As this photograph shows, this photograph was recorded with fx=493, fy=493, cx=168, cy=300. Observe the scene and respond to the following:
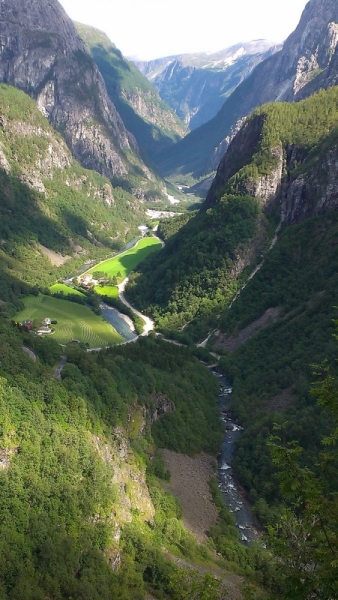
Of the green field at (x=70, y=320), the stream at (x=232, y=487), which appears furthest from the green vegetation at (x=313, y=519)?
the green field at (x=70, y=320)

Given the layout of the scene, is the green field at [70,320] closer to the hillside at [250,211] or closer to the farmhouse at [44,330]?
the farmhouse at [44,330]

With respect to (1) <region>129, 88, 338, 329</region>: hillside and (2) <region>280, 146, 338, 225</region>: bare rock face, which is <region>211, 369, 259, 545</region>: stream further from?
(2) <region>280, 146, 338, 225</region>: bare rock face

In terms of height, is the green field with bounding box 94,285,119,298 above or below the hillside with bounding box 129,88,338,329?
below

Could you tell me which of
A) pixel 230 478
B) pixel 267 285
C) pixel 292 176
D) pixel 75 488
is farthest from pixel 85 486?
pixel 292 176

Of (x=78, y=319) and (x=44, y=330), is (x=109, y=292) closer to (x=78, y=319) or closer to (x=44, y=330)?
(x=78, y=319)

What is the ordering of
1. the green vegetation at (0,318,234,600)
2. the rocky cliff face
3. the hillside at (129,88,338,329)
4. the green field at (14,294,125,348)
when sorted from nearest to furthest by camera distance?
the green vegetation at (0,318,234,600)
the green field at (14,294,125,348)
the rocky cliff face
the hillside at (129,88,338,329)

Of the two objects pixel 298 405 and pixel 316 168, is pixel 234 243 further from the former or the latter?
Answer: pixel 298 405

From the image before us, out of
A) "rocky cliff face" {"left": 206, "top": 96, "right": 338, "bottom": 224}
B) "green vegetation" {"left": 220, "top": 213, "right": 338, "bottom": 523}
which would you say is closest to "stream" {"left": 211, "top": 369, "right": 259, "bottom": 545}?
"green vegetation" {"left": 220, "top": 213, "right": 338, "bottom": 523}
